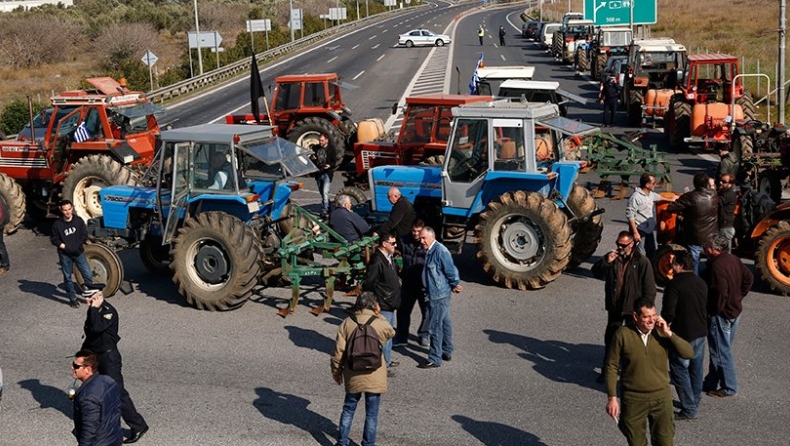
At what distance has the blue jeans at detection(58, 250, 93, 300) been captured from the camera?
1381cm

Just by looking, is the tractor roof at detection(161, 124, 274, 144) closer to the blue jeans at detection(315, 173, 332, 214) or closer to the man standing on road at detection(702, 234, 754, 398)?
the blue jeans at detection(315, 173, 332, 214)

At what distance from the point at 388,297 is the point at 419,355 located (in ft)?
3.34

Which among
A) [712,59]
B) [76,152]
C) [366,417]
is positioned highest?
[712,59]

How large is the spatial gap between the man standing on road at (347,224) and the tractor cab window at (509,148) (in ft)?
6.74

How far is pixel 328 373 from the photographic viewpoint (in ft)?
36.4

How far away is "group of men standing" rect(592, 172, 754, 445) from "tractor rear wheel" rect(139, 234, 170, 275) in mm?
6976

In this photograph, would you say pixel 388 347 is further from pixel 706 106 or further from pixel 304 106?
pixel 706 106

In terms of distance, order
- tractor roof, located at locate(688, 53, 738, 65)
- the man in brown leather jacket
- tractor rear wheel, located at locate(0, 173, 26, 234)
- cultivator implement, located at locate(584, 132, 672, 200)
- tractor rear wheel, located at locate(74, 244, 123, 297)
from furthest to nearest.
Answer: tractor roof, located at locate(688, 53, 738, 65), cultivator implement, located at locate(584, 132, 672, 200), tractor rear wheel, located at locate(0, 173, 26, 234), tractor rear wheel, located at locate(74, 244, 123, 297), the man in brown leather jacket

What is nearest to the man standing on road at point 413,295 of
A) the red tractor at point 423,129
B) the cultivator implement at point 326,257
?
the cultivator implement at point 326,257

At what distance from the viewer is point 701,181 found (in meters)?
13.0

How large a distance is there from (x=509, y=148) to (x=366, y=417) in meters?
6.02

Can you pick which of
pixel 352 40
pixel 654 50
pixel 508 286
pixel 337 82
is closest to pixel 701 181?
pixel 508 286

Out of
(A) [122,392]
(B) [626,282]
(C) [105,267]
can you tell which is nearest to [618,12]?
(C) [105,267]

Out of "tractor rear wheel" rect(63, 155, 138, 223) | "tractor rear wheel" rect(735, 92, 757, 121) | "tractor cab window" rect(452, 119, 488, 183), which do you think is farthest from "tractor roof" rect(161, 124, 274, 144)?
"tractor rear wheel" rect(735, 92, 757, 121)
